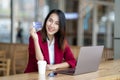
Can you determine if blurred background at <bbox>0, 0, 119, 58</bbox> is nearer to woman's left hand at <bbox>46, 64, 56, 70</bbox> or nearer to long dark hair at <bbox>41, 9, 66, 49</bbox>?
long dark hair at <bbox>41, 9, 66, 49</bbox>

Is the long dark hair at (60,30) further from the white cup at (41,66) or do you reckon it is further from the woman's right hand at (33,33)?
the white cup at (41,66)

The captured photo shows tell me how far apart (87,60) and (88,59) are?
0.6 inches

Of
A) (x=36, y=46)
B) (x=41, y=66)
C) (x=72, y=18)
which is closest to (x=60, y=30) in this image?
(x=36, y=46)

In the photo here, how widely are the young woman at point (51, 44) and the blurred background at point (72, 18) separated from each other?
219 inches

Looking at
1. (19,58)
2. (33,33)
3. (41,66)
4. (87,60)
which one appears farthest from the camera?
(19,58)

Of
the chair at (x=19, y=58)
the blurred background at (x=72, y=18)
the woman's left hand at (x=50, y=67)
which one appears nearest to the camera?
the woman's left hand at (x=50, y=67)

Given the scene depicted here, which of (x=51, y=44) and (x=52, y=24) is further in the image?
(x=51, y=44)

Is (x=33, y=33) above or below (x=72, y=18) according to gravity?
below

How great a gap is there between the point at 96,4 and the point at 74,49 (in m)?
4.49

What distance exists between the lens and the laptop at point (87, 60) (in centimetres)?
217

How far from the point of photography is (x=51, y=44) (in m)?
2.63

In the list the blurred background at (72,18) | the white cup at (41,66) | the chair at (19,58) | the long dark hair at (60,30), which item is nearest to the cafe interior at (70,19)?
the blurred background at (72,18)

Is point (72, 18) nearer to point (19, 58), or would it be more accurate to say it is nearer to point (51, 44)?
point (19, 58)

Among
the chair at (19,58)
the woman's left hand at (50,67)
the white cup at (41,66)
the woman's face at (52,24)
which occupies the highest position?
the woman's face at (52,24)
